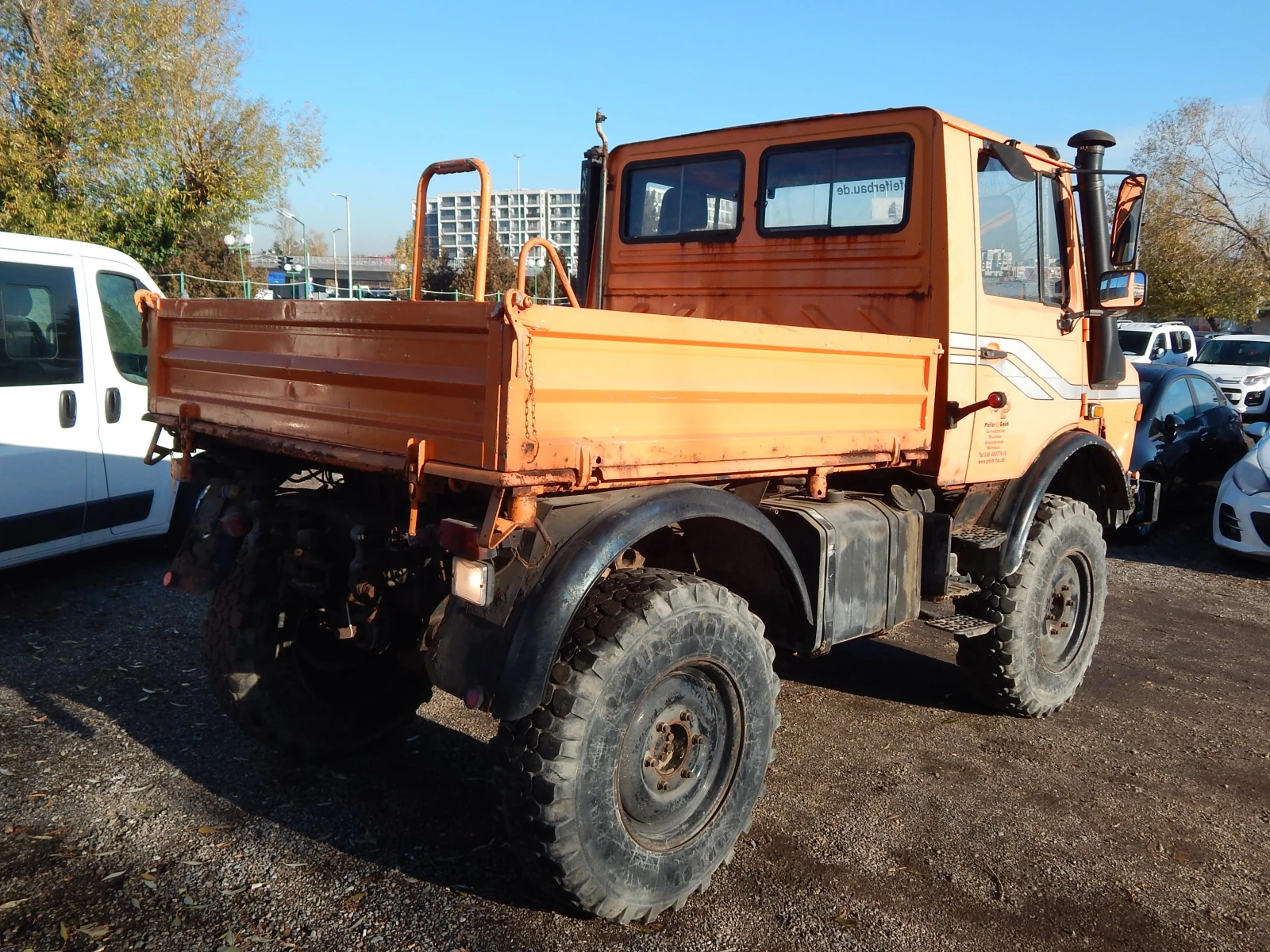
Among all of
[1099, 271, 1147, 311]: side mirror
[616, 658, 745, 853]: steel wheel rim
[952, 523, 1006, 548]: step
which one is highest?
[1099, 271, 1147, 311]: side mirror

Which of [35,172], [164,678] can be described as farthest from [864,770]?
[35,172]

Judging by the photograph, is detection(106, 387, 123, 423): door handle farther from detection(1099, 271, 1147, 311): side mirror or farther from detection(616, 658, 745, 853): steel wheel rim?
detection(1099, 271, 1147, 311): side mirror

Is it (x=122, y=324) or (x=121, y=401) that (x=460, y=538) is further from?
(x=122, y=324)

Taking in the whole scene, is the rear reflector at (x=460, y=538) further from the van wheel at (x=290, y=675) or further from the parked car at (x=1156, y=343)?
the parked car at (x=1156, y=343)

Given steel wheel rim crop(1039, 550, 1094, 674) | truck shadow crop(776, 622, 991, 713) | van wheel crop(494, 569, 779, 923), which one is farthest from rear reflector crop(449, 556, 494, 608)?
steel wheel rim crop(1039, 550, 1094, 674)

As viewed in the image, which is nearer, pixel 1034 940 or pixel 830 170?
pixel 1034 940

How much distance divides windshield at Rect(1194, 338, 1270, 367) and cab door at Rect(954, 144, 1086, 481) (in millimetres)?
16933

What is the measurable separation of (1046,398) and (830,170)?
1.50 metres

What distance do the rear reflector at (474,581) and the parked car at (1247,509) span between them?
24.8ft

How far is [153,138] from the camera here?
15594 mm

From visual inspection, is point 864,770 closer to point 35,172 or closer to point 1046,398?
point 1046,398

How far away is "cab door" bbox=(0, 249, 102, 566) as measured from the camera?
562cm

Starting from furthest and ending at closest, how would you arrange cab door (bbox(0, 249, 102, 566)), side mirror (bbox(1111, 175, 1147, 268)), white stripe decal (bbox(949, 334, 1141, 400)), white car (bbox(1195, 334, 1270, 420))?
white car (bbox(1195, 334, 1270, 420)) < cab door (bbox(0, 249, 102, 566)) < side mirror (bbox(1111, 175, 1147, 268)) < white stripe decal (bbox(949, 334, 1141, 400))

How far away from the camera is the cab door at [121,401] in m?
6.11
